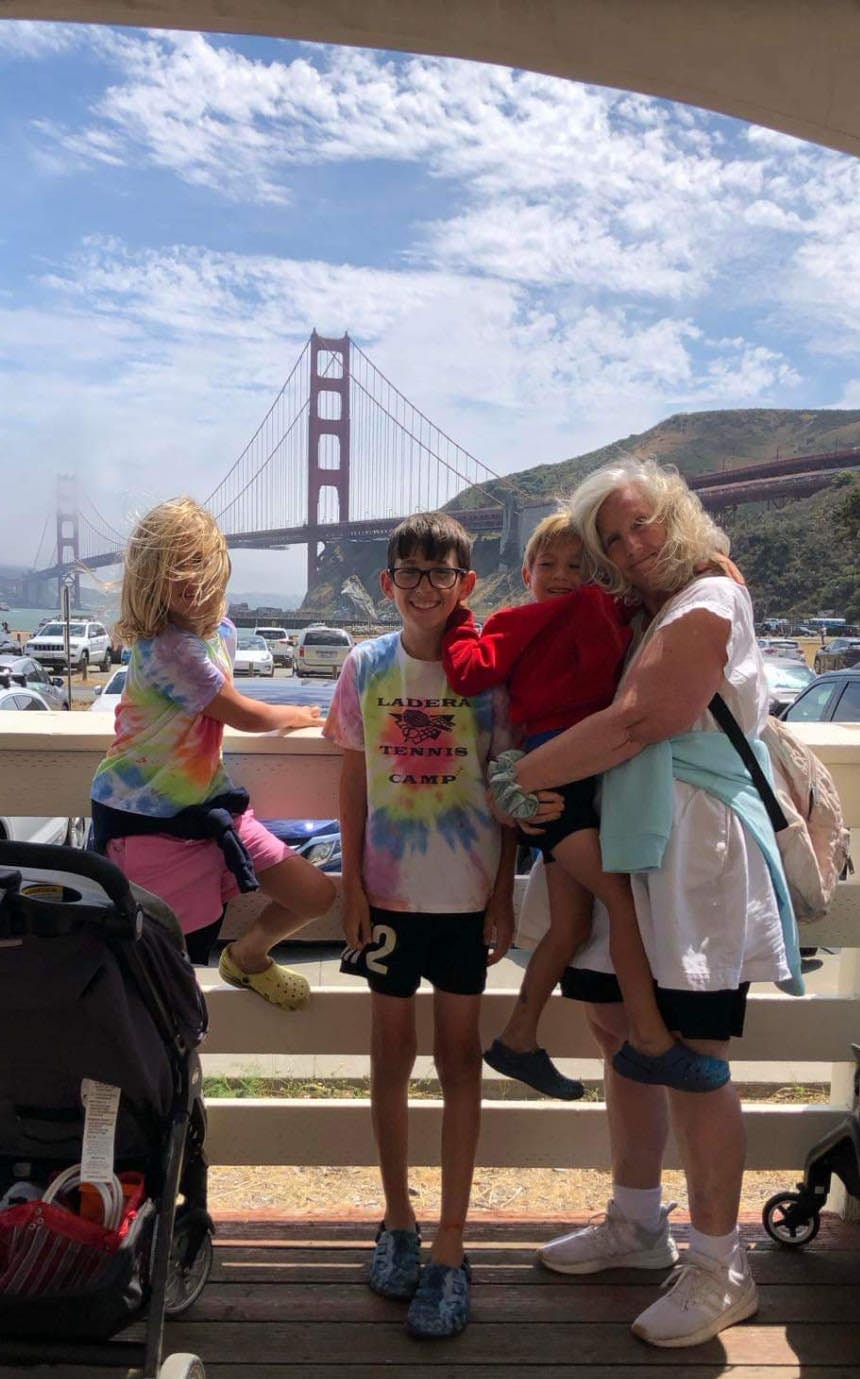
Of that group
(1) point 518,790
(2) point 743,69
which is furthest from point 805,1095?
(2) point 743,69

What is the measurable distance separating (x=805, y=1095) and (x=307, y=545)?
11812mm

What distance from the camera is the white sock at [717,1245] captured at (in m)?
1.84

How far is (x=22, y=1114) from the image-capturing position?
1.60 m

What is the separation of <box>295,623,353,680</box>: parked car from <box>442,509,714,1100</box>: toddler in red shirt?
1210 centimetres

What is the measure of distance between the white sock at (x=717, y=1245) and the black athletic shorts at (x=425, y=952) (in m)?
0.58

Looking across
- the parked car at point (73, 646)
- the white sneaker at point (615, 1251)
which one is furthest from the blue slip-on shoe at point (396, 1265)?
the parked car at point (73, 646)

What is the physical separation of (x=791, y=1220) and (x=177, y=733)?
163 cm

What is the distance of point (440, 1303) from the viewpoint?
6.15ft

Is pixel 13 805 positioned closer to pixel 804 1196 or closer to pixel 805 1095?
pixel 804 1196

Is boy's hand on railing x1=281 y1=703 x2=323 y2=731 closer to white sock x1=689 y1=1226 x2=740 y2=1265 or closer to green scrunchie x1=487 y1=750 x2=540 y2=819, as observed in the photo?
green scrunchie x1=487 y1=750 x2=540 y2=819

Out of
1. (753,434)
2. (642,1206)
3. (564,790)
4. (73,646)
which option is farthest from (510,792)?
(73,646)

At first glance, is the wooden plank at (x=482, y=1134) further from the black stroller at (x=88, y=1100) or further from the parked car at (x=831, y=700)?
the parked car at (x=831, y=700)

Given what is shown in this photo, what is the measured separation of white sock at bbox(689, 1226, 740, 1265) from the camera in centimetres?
184

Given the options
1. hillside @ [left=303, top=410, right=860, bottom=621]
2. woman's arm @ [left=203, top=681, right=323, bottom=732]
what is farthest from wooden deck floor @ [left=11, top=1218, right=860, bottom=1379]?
hillside @ [left=303, top=410, right=860, bottom=621]
